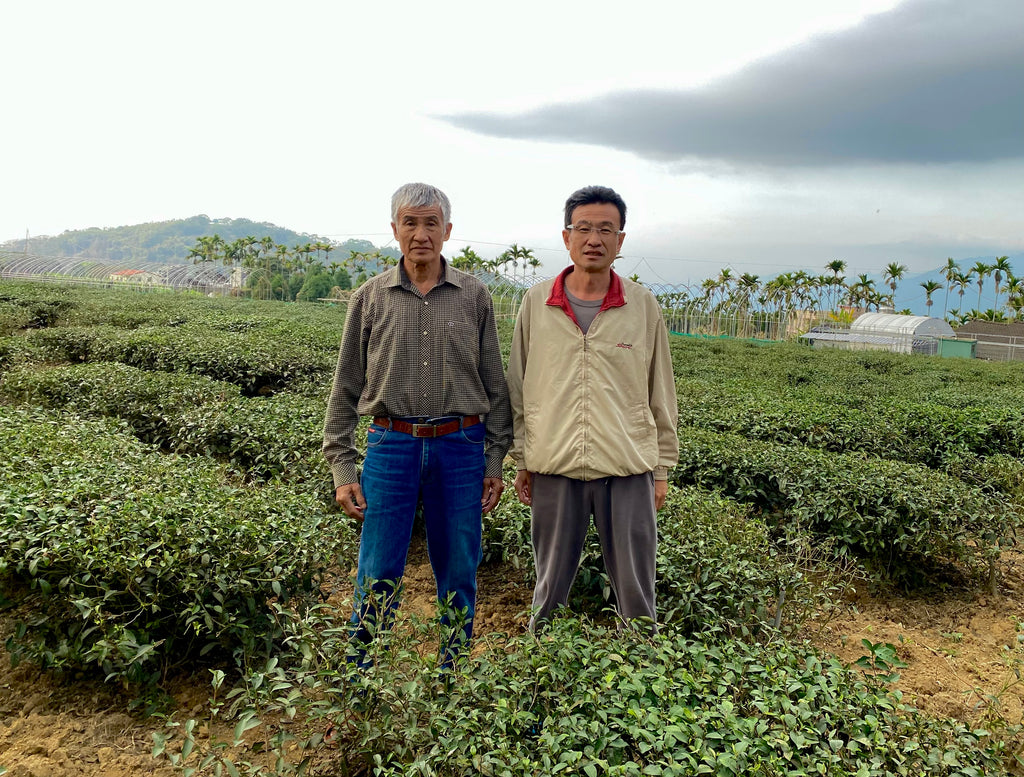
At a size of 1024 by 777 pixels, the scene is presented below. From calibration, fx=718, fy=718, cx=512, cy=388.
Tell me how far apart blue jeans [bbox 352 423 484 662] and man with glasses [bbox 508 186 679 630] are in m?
0.23

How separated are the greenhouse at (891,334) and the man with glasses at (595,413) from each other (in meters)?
35.3

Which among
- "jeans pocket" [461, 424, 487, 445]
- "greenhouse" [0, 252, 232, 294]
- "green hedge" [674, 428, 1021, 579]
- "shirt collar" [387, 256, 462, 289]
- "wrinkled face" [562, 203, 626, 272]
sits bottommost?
"green hedge" [674, 428, 1021, 579]

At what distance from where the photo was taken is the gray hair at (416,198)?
2.51 metres

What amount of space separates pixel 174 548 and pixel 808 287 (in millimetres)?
57386

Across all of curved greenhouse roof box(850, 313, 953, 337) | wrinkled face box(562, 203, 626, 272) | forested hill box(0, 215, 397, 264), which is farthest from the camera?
forested hill box(0, 215, 397, 264)

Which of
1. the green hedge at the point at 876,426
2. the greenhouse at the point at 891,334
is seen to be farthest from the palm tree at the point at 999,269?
the green hedge at the point at 876,426

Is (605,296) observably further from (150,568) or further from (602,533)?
(150,568)

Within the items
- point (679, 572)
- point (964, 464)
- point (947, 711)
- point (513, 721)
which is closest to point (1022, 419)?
point (964, 464)

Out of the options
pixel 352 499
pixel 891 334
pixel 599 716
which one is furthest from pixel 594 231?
pixel 891 334

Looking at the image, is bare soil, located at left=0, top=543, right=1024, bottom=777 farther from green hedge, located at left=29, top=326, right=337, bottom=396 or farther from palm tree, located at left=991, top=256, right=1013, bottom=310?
palm tree, located at left=991, top=256, right=1013, bottom=310

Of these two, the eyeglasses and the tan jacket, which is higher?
the eyeglasses

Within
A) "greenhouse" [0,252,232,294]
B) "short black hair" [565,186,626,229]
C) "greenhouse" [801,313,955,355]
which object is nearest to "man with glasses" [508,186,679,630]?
"short black hair" [565,186,626,229]

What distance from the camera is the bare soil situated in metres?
2.55

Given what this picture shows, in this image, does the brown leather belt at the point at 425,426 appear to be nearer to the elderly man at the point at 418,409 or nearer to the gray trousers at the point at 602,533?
the elderly man at the point at 418,409
